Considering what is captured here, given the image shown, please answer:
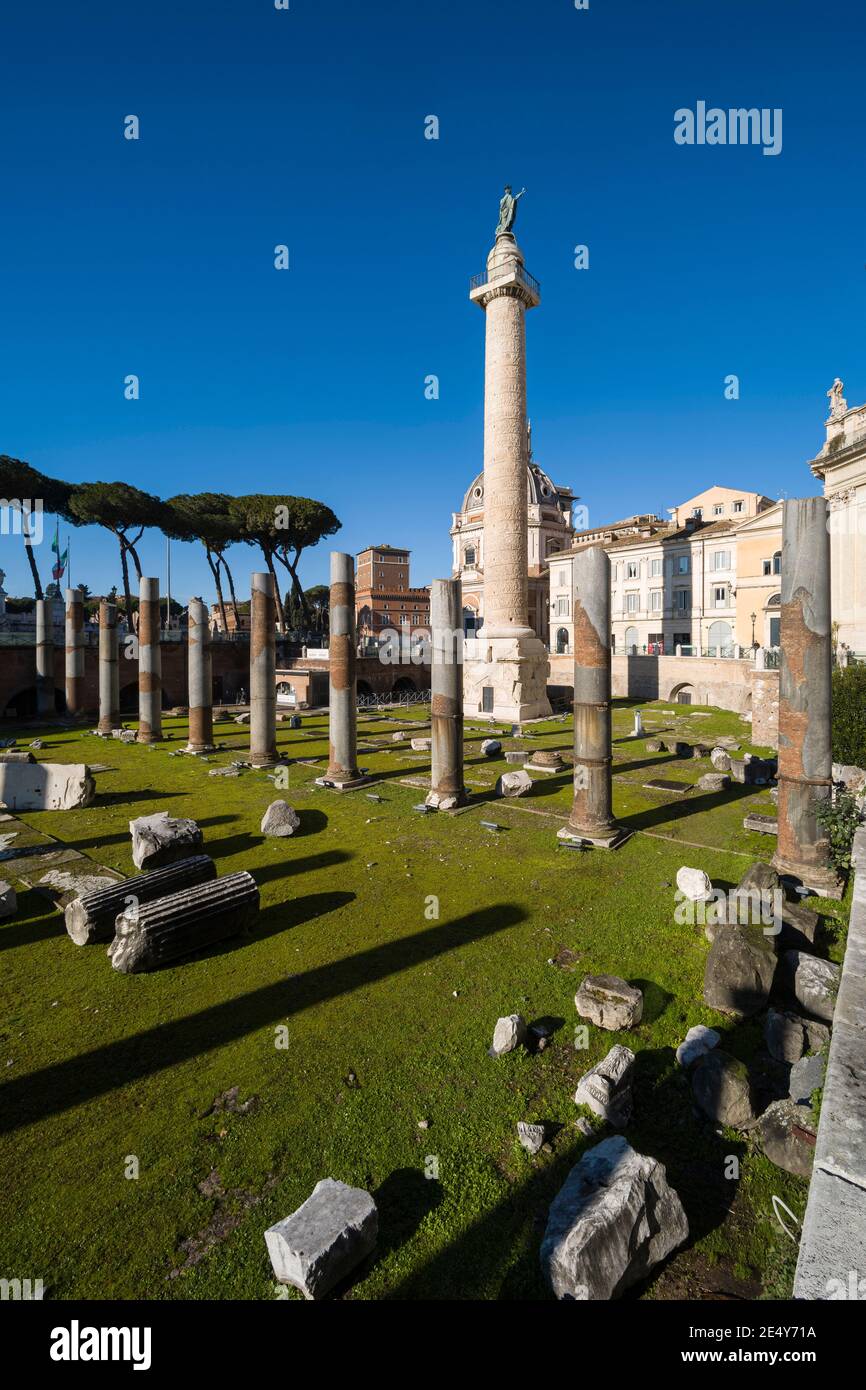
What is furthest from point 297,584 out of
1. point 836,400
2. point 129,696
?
point 836,400

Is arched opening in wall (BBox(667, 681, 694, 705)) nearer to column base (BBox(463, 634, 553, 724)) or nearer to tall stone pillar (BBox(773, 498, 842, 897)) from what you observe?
column base (BBox(463, 634, 553, 724))

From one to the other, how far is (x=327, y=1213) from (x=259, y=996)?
9.82 feet

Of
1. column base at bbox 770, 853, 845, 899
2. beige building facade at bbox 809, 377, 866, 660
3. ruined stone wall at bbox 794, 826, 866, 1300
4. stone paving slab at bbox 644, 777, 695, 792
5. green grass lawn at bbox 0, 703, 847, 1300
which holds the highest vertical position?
beige building facade at bbox 809, 377, 866, 660

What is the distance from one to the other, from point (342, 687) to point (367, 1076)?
1081 cm

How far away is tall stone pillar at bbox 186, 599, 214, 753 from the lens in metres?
Result: 20.2

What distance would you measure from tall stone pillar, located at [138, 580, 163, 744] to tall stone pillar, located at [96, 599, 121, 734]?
2.65 m

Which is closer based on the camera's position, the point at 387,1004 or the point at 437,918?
the point at 387,1004

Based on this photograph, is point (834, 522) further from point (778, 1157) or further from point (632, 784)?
point (778, 1157)

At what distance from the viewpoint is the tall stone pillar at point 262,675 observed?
1767cm

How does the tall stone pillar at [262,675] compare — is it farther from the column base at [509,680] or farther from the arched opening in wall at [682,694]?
the arched opening in wall at [682,694]

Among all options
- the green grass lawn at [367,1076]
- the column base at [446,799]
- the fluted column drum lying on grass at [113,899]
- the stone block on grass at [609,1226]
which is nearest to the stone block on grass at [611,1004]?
the green grass lawn at [367,1076]

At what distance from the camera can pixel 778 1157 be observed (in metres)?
4.27

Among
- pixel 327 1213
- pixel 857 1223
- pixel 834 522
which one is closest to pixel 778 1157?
pixel 857 1223

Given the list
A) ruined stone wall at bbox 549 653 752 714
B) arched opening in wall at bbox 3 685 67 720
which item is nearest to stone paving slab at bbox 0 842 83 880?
arched opening in wall at bbox 3 685 67 720
